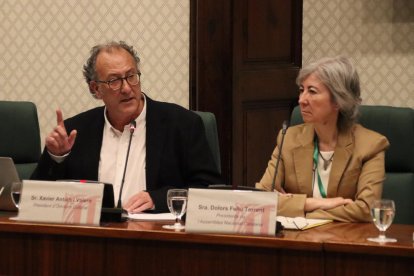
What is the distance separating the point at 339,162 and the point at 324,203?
0.70 ft

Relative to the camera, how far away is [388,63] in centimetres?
561

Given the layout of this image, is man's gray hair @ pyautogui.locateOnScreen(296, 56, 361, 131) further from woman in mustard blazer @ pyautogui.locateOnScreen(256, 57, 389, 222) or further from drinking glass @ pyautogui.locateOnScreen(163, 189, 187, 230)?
drinking glass @ pyautogui.locateOnScreen(163, 189, 187, 230)

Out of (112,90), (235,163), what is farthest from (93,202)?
(235,163)

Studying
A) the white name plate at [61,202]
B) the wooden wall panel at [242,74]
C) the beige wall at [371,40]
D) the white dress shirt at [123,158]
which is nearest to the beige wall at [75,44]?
the wooden wall panel at [242,74]

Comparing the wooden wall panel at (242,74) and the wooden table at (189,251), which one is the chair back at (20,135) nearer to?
the wooden table at (189,251)

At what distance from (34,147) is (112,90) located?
25.3 inches

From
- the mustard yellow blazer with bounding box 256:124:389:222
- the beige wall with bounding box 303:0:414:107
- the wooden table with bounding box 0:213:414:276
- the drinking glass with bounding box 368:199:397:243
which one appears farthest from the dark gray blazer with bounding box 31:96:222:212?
the beige wall with bounding box 303:0:414:107

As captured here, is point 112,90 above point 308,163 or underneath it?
above

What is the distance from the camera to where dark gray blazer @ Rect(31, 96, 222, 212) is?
337 centimetres

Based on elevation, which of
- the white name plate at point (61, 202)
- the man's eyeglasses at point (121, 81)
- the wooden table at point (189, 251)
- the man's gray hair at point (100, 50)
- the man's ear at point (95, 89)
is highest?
the man's gray hair at point (100, 50)

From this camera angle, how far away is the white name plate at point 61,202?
2.60m

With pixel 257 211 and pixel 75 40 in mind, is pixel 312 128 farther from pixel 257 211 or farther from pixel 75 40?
pixel 75 40

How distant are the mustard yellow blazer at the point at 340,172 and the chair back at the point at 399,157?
82 millimetres

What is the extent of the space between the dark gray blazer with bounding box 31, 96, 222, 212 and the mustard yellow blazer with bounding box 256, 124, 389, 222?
270 mm
